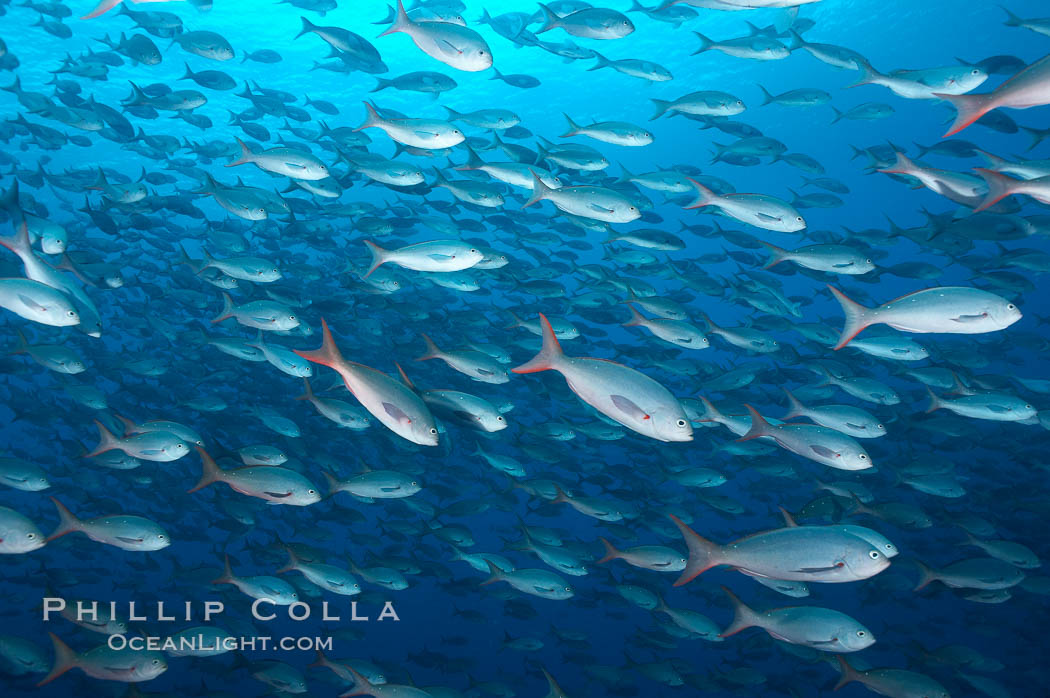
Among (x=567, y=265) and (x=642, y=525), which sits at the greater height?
(x=567, y=265)

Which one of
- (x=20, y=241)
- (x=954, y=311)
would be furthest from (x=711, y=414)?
(x=20, y=241)

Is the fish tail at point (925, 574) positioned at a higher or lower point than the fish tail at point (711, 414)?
lower

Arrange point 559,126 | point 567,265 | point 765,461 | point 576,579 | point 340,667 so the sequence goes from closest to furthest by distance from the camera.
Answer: point 340,667 < point 765,461 < point 567,265 < point 576,579 < point 559,126

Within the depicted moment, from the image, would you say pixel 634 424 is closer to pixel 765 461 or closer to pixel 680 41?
pixel 765 461

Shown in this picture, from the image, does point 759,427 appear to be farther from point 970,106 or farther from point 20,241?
point 20,241

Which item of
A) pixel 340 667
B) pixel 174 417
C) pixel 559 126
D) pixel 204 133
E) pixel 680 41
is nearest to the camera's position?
pixel 340 667

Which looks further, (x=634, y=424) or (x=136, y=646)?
(x=136, y=646)

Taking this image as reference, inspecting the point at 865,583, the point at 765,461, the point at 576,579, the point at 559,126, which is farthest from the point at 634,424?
the point at 559,126

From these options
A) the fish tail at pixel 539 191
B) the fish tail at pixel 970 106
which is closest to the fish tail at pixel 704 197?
the fish tail at pixel 539 191

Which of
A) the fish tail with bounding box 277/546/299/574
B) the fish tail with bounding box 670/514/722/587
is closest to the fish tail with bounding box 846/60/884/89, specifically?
the fish tail with bounding box 670/514/722/587

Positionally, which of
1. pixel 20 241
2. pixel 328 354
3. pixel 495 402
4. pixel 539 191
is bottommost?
pixel 495 402

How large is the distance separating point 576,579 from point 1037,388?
14.6 metres

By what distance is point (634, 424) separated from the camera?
119 inches

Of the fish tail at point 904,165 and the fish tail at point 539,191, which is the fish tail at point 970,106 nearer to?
the fish tail at point 904,165
